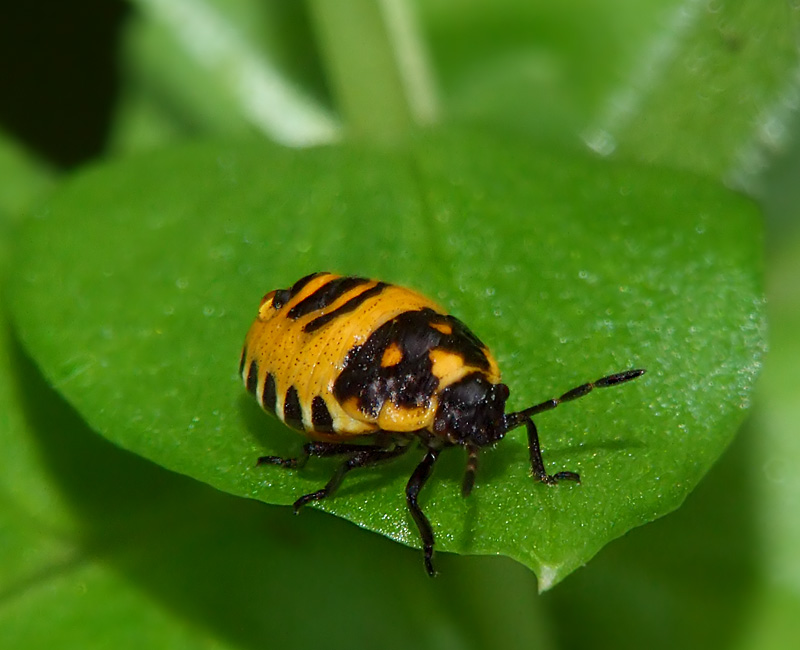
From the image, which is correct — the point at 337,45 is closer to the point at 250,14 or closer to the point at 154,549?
the point at 250,14

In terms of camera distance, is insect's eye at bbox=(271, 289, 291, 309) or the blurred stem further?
the blurred stem

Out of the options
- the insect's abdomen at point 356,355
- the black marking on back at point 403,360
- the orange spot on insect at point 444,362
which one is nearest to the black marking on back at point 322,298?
the insect's abdomen at point 356,355

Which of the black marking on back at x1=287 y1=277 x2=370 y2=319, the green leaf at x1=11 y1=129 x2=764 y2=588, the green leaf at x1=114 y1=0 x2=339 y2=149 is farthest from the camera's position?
the green leaf at x1=114 y1=0 x2=339 y2=149

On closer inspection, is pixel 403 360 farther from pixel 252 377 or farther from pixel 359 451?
pixel 252 377

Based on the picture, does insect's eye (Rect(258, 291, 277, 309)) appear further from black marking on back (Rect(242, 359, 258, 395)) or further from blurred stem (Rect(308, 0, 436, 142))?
blurred stem (Rect(308, 0, 436, 142))

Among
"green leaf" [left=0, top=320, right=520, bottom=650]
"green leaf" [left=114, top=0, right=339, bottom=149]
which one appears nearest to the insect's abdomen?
"green leaf" [left=0, top=320, right=520, bottom=650]

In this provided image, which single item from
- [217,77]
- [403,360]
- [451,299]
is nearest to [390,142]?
[451,299]

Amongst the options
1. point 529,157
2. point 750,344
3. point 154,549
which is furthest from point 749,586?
point 154,549
